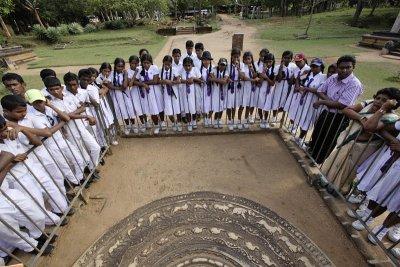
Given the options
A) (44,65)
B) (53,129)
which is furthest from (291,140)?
(44,65)

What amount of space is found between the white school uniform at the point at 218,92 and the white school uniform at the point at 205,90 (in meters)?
0.08

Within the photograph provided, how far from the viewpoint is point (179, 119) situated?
6.10 meters

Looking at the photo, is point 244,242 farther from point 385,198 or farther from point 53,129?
point 53,129

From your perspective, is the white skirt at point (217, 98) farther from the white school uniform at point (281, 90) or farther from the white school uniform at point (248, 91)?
the white school uniform at point (281, 90)

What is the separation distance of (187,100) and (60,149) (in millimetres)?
2776

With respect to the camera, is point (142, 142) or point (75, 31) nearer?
point (142, 142)

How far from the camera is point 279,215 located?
11.3ft

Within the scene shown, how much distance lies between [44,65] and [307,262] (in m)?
17.2

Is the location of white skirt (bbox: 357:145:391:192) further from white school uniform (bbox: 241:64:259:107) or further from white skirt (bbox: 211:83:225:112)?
white skirt (bbox: 211:83:225:112)

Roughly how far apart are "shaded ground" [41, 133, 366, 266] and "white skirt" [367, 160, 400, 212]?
0.69 m

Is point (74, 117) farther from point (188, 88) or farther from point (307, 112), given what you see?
point (307, 112)

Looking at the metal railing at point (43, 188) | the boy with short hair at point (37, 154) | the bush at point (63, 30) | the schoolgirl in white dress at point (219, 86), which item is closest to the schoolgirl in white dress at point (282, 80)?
the schoolgirl in white dress at point (219, 86)

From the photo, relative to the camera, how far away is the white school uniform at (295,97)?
15.5 feet

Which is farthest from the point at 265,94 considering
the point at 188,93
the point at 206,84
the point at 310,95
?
the point at 188,93
